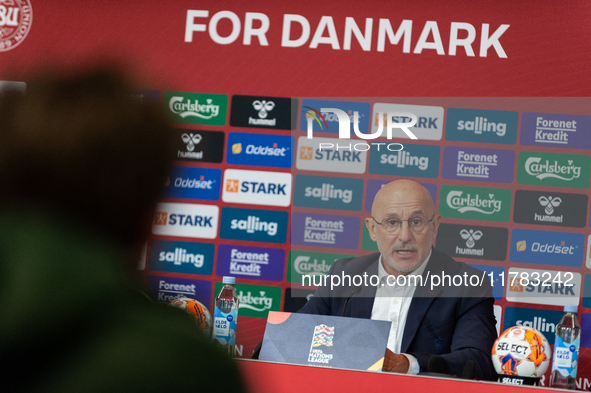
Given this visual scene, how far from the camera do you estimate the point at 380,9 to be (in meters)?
2.92

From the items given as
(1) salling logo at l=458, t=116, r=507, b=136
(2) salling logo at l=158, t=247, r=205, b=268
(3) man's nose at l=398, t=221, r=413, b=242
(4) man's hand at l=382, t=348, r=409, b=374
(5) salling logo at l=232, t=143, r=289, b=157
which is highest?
(1) salling logo at l=458, t=116, r=507, b=136

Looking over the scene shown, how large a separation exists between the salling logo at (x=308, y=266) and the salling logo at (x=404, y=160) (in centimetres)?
58

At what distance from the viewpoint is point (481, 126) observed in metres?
2.77

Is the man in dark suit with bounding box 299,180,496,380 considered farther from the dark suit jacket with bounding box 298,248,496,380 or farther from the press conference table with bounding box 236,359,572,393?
the press conference table with bounding box 236,359,572,393

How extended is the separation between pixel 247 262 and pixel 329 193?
1.74 feet

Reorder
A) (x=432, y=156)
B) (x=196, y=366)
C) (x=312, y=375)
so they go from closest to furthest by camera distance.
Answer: (x=196, y=366) < (x=312, y=375) < (x=432, y=156)

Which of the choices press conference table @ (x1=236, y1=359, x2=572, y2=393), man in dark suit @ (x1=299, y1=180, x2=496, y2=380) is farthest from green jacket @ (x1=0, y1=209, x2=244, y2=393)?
man in dark suit @ (x1=299, y1=180, x2=496, y2=380)

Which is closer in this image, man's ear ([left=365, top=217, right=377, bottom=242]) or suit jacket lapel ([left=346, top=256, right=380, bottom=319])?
suit jacket lapel ([left=346, top=256, right=380, bottom=319])

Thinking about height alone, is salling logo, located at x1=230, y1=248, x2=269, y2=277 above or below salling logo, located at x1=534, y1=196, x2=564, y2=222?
below

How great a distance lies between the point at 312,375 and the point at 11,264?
1279 mm

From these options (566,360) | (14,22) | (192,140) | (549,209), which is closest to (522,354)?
(566,360)

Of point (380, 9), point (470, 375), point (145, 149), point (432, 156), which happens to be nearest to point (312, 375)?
point (470, 375)

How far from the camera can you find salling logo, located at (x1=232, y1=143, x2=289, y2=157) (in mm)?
2889

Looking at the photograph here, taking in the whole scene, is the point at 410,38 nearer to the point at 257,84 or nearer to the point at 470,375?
the point at 257,84
